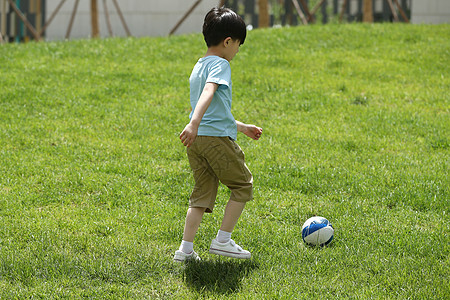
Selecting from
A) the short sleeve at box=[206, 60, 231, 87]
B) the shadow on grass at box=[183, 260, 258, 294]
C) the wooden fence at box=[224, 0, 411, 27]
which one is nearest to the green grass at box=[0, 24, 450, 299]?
the shadow on grass at box=[183, 260, 258, 294]

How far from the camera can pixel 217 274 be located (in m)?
3.99

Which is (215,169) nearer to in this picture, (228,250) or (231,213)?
(231,213)

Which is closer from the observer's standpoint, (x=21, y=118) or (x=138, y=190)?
(x=138, y=190)

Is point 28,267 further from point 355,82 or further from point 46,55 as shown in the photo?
point 46,55

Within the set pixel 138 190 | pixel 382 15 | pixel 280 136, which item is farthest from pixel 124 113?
pixel 382 15

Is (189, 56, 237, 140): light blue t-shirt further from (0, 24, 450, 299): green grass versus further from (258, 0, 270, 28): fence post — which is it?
(258, 0, 270, 28): fence post

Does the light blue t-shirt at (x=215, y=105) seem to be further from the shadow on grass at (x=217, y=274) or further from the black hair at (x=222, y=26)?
the shadow on grass at (x=217, y=274)

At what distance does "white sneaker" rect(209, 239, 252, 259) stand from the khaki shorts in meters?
0.27

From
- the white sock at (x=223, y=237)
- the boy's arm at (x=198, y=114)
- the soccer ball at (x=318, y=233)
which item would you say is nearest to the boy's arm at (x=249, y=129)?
the boy's arm at (x=198, y=114)

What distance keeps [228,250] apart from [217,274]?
0.23 m

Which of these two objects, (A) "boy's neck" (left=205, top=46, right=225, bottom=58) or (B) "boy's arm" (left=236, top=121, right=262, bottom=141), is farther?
(B) "boy's arm" (left=236, top=121, right=262, bottom=141)

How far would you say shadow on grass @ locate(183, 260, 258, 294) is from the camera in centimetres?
379

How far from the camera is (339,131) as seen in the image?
7.98 meters

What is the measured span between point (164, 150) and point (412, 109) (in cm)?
418
